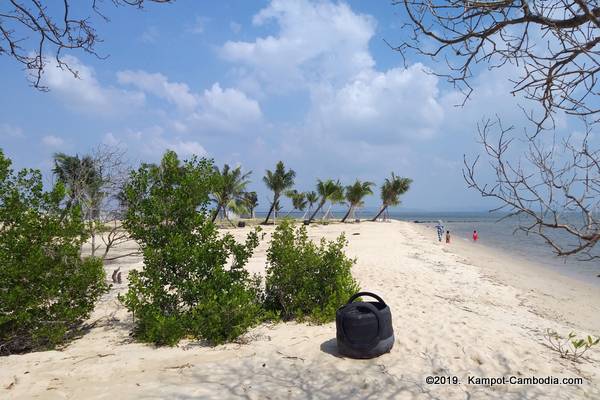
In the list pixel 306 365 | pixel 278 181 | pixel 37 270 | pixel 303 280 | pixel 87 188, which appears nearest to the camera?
pixel 306 365

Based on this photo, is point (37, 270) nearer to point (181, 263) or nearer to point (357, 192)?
point (181, 263)

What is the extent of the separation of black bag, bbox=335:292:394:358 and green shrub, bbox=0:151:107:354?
3.65 meters

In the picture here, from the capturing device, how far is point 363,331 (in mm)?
4445

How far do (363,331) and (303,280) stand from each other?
178cm

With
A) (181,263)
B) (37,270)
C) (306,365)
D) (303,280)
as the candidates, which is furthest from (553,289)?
(37,270)

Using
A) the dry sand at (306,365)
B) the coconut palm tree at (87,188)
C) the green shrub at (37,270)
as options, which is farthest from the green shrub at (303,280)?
the coconut palm tree at (87,188)

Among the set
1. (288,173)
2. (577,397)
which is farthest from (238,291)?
(288,173)

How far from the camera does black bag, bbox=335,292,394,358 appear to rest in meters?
4.44

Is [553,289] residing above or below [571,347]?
below

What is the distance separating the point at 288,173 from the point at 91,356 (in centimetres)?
3916

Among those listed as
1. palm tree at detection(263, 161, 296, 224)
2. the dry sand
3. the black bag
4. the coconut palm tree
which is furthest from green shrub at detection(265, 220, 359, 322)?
palm tree at detection(263, 161, 296, 224)

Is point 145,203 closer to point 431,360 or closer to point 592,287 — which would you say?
point 431,360

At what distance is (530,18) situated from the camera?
2.43 m

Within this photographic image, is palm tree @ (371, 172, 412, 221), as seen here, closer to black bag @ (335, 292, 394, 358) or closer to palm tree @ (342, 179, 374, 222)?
palm tree @ (342, 179, 374, 222)
